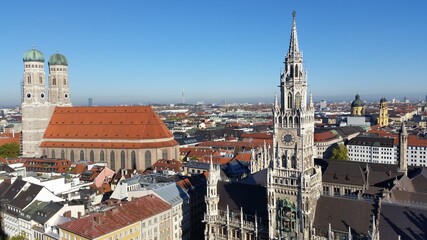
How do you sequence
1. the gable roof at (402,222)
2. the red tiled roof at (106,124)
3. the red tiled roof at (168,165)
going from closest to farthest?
the gable roof at (402,222) → the red tiled roof at (168,165) → the red tiled roof at (106,124)

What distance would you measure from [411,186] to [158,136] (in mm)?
79050

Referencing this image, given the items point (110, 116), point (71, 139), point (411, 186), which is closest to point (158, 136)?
point (110, 116)

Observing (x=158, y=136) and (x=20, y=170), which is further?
(x=158, y=136)

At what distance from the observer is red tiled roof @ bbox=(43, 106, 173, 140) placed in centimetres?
13638

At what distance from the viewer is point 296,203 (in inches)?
2301

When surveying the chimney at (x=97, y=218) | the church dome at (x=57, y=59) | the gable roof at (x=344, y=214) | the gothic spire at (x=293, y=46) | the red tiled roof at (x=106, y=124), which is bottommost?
the chimney at (x=97, y=218)

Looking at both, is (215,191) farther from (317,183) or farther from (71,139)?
(71,139)

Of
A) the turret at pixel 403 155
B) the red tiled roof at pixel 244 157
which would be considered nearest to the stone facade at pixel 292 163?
the turret at pixel 403 155

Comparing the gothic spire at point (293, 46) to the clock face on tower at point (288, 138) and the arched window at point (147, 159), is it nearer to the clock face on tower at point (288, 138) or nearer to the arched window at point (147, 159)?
the clock face on tower at point (288, 138)

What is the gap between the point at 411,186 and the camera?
271 feet

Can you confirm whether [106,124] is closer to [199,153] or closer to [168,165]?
[168,165]

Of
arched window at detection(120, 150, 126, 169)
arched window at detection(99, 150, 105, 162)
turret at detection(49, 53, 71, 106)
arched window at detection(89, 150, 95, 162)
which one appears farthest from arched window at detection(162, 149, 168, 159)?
turret at detection(49, 53, 71, 106)

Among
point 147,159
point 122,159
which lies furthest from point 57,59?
point 147,159

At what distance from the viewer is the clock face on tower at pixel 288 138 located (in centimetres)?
5860
